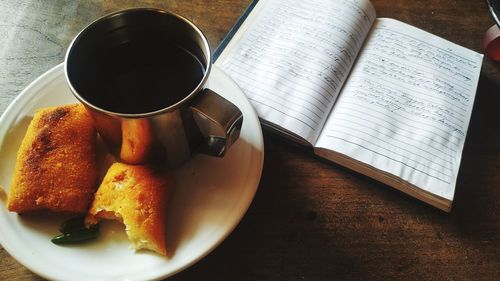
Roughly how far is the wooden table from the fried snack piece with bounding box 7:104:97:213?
0.12 metres

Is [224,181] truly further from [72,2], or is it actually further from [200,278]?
[72,2]

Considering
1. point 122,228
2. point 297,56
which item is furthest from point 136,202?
point 297,56

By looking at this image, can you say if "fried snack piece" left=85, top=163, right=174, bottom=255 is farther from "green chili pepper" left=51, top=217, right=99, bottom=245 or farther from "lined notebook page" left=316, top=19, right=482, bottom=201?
"lined notebook page" left=316, top=19, right=482, bottom=201

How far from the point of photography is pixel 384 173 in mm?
678

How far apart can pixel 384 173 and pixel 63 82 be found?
1.75ft

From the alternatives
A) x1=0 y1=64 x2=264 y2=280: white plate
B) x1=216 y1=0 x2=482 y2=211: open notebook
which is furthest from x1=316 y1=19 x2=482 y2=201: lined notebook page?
x1=0 y1=64 x2=264 y2=280: white plate

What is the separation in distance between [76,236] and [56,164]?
0.10m

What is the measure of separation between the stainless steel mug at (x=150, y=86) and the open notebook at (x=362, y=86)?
0.17 metres

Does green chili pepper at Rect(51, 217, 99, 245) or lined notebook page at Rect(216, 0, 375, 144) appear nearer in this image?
green chili pepper at Rect(51, 217, 99, 245)

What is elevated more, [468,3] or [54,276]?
[468,3]

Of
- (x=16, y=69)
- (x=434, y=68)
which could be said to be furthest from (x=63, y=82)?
(x=434, y=68)

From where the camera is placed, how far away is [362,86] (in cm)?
78

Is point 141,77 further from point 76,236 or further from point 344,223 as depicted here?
point 344,223

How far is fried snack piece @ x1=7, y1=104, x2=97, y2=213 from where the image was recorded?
542mm
